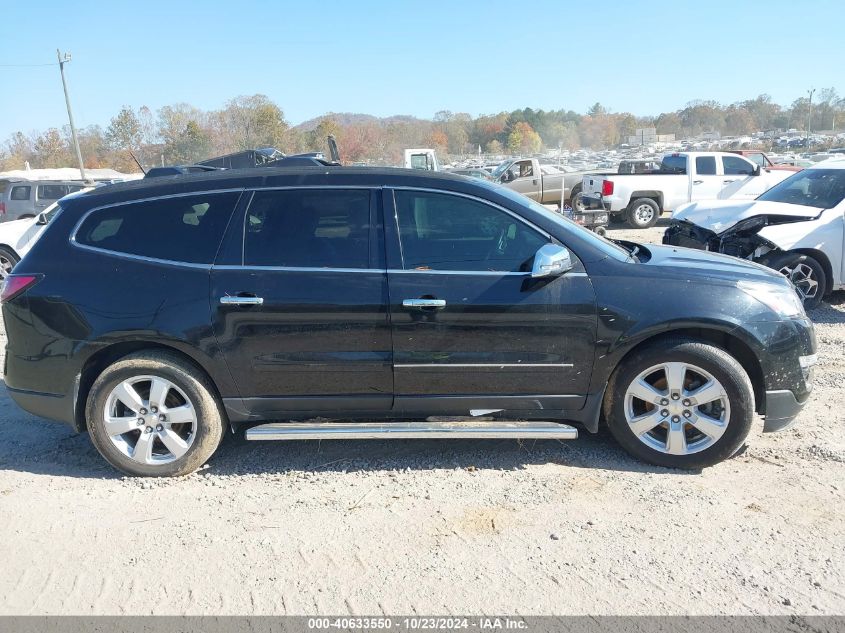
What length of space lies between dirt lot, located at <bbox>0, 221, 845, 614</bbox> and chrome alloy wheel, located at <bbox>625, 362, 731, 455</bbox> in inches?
8.5

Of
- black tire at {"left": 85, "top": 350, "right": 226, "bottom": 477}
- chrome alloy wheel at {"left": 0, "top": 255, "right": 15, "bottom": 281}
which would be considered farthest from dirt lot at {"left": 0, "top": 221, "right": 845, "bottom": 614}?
chrome alloy wheel at {"left": 0, "top": 255, "right": 15, "bottom": 281}

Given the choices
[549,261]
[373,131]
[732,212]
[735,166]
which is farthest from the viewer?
[373,131]

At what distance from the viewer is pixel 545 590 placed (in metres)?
2.83

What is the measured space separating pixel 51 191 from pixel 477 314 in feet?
58.8

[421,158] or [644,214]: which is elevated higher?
[421,158]

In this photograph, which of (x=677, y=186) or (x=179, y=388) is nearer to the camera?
(x=179, y=388)

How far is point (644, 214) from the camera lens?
16.2 meters

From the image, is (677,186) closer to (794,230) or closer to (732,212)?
(732,212)

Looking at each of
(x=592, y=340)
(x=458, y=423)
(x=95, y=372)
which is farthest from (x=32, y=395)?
(x=592, y=340)

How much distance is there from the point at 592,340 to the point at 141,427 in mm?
2746

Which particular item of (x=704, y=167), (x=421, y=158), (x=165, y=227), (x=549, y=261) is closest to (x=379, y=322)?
(x=549, y=261)

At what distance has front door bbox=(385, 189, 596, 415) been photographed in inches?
147

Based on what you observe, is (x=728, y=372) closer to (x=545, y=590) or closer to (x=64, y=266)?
(x=545, y=590)

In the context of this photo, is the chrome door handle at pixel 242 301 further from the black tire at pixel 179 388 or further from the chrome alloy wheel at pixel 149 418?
the chrome alloy wheel at pixel 149 418
